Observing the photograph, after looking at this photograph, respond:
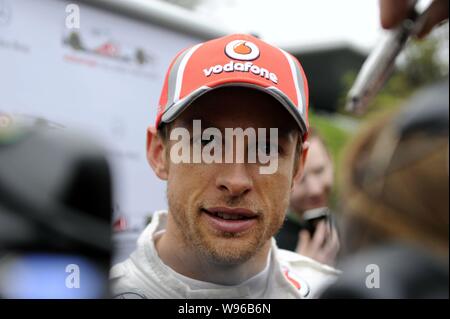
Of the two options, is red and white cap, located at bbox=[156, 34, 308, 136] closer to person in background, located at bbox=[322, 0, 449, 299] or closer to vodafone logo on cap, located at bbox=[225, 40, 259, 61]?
vodafone logo on cap, located at bbox=[225, 40, 259, 61]

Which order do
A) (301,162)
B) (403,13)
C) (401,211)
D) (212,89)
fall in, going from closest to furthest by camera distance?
1. (401,211)
2. (212,89)
3. (301,162)
4. (403,13)

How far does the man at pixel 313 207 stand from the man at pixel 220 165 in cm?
15

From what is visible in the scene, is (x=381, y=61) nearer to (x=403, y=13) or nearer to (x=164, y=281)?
(x=403, y=13)

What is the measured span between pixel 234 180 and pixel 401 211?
302 millimetres

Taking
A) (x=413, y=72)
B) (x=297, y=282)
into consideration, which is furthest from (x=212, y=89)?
(x=413, y=72)

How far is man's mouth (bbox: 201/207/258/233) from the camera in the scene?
1062 mm

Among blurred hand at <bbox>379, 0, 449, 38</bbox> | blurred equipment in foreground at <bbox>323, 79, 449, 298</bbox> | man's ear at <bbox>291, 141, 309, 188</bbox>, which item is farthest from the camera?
blurred hand at <bbox>379, 0, 449, 38</bbox>

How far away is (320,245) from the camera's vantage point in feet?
4.33

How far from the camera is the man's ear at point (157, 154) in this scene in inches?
43.6

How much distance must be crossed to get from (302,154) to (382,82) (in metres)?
0.32

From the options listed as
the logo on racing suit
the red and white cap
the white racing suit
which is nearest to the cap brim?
the red and white cap

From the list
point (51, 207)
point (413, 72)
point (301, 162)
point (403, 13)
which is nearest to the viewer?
point (51, 207)

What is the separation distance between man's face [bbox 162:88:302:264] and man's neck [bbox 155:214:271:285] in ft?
0.09

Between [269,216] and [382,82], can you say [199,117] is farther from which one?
[382,82]
